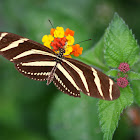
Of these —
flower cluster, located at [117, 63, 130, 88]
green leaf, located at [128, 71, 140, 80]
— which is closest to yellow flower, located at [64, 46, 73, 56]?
flower cluster, located at [117, 63, 130, 88]

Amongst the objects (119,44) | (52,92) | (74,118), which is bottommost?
(74,118)

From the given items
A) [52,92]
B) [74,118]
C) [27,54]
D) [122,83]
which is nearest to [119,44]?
[122,83]

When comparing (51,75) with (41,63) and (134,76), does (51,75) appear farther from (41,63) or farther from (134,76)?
(134,76)

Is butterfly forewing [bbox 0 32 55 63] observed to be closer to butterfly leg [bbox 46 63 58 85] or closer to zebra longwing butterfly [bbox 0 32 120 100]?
zebra longwing butterfly [bbox 0 32 120 100]

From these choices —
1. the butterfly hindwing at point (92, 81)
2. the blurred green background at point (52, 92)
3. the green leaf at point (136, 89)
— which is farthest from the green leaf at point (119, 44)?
the blurred green background at point (52, 92)

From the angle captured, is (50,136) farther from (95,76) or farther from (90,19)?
(90,19)

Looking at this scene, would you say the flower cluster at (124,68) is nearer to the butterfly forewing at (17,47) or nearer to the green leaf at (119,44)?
the green leaf at (119,44)
